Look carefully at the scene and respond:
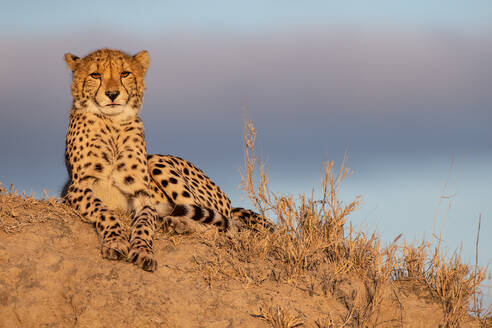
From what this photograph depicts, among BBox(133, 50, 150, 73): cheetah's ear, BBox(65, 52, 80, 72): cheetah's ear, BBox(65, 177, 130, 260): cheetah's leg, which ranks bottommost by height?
BBox(65, 177, 130, 260): cheetah's leg

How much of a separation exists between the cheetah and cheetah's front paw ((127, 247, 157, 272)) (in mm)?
360

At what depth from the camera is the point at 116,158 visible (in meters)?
4.21

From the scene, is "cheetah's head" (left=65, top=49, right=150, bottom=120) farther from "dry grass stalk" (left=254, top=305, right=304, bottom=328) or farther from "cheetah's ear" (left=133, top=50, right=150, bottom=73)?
"dry grass stalk" (left=254, top=305, right=304, bottom=328)

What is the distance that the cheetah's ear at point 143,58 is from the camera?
14.6 ft

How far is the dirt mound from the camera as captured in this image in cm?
317

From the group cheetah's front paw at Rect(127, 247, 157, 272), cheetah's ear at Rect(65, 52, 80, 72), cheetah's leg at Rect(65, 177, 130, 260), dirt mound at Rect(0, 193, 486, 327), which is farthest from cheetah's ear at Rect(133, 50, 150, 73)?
cheetah's front paw at Rect(127, 247, 157, 272)

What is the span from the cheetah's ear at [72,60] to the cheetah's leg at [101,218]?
864 millimetres

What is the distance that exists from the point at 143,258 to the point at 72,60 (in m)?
1.74

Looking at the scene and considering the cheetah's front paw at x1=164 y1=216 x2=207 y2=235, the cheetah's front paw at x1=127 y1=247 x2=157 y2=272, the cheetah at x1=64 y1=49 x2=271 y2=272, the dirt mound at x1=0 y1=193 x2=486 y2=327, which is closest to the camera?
the dirt mound at x1=0 y1=193 x2=486 y2=327

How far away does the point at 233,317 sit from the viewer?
3148mm

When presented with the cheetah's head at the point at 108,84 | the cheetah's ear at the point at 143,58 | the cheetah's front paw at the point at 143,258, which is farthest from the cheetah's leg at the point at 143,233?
the cheetah's ear at the point at 143,58

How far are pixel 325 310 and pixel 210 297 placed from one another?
0.64 metres

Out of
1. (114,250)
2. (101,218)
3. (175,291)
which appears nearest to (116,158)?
(101,218)

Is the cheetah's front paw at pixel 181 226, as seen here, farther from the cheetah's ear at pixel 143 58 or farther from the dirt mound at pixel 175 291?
the cheetah's ear at pixel 143 58
